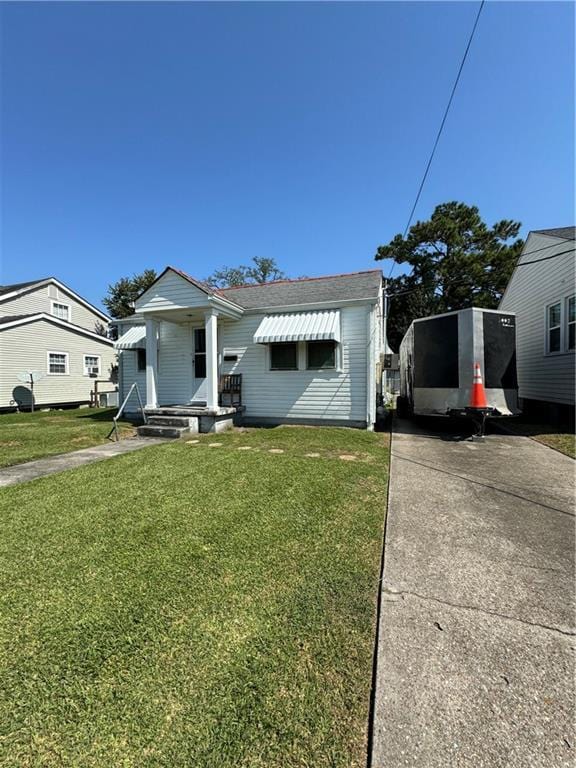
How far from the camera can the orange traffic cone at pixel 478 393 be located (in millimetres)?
8039

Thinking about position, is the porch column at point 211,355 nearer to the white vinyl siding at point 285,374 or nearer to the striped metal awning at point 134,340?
the white vinyl siding at point 285,374

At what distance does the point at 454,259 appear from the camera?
29.7 m

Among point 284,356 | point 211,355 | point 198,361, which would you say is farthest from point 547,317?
point 198,361

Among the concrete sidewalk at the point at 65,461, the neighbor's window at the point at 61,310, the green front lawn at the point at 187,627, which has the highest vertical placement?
the neighbor's window at the point at 61,310

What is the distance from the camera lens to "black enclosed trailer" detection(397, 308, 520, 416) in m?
8.53

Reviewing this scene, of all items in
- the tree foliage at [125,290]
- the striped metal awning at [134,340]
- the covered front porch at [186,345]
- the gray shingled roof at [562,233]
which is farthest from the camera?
the tree foliage at [125,290]

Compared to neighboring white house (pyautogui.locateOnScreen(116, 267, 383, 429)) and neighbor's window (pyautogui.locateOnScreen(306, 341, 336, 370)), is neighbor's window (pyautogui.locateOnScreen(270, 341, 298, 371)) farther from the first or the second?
neighbor's window (pyautogui.locateOnScreen(306, 341, 336, 370))

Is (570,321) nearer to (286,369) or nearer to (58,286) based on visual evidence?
(286,369)

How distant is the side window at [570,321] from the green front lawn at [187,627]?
10.3 m

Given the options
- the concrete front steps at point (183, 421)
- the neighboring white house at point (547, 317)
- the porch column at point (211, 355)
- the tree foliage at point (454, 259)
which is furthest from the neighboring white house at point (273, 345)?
the tree foliage at point (454, 259)

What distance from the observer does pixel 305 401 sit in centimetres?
1034

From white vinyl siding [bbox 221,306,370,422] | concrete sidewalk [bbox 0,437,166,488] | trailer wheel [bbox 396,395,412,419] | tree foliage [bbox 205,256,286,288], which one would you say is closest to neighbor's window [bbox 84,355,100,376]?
white vinyl siding [bbox 221,306,370,422]

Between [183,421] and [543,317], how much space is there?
42.5 feet

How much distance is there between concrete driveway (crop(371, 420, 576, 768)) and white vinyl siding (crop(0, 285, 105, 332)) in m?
23.3
